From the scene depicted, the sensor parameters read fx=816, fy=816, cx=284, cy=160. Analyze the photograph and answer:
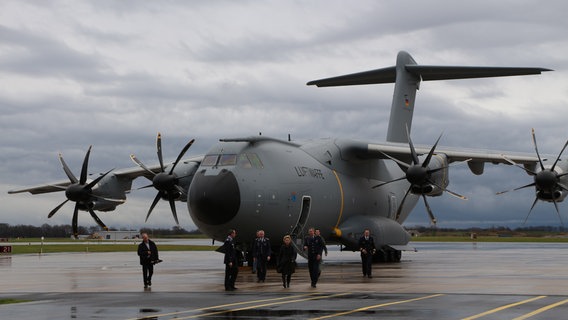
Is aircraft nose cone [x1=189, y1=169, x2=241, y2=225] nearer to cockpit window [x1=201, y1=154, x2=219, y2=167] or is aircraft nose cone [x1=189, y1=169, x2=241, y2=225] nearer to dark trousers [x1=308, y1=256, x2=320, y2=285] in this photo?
cockpit window [x1=201, y1=154, x2=219, y2=167]

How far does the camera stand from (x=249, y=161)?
27.3 meters

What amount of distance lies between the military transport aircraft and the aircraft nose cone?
0.03 meters

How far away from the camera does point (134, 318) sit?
44.6 feet

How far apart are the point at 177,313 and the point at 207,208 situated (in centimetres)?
1143

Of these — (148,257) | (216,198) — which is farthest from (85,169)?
(148,257)

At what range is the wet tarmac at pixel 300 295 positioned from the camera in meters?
14.2

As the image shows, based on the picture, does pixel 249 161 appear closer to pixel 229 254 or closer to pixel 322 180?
pixel 322 180

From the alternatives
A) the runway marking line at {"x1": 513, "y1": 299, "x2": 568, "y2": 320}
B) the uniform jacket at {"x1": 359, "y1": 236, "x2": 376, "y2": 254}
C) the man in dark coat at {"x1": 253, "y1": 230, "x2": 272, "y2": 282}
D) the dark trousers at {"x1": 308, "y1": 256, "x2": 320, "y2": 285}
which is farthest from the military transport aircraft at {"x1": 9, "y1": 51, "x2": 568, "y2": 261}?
the runway marking line at {"x1": 513, "y1": 299, "x2": 568, "y2": 320}

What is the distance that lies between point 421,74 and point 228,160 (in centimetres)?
1502

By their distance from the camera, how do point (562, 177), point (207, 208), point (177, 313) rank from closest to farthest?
point (177, 313) < point (207, 208) < point (562, 177)

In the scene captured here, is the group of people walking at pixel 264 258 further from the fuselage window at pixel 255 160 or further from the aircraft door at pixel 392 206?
the aircraft door at pixel 392 206

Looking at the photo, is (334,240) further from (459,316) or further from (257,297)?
(459,316)

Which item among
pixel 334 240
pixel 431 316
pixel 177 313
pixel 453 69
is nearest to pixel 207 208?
pixel 334 240

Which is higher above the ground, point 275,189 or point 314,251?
point 275,189
